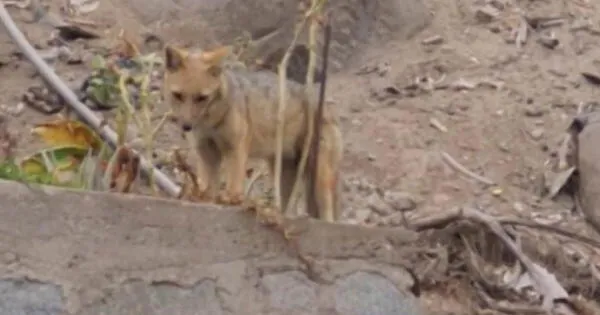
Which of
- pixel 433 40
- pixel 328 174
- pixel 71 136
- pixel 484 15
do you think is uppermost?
pixel 484 15

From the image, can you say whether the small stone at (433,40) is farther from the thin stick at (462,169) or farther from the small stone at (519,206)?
the small stone at (519,206)

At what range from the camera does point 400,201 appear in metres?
7.22

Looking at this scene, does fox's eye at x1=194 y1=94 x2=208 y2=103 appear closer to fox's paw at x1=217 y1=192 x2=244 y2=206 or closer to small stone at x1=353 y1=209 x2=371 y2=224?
fox's paw at x1=217 y1=192 x2=244 y2=206

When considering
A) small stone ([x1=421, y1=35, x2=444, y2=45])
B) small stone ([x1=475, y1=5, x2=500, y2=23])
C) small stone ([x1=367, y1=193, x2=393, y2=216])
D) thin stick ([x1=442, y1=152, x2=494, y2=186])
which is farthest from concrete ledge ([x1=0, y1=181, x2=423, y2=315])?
small stone ([x1=475, y1=5, x2=500, y2=23])

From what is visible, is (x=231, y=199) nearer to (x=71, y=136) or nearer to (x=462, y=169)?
(x=71, y=136)

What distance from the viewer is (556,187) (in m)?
7.55

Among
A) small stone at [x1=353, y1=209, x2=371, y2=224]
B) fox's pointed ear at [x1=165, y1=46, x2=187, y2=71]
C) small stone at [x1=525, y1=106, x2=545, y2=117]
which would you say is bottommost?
small stone at [x1=353, y1=209, x2=371, y2=224]

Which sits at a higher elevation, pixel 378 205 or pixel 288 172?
pixel 288 172

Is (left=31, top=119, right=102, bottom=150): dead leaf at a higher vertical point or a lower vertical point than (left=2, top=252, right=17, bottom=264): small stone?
higher

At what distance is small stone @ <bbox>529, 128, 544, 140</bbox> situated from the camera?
26.3 ft

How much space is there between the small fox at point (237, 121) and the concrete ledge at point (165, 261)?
1.01 metres

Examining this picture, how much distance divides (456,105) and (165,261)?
4.56m

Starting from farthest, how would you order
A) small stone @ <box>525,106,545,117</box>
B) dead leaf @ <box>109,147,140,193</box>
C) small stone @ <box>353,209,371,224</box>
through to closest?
small stone @ <box>525,106,545,117</box> → small stone @ <box>353,209,371,224</box> → dead leaf @ <box>109,147,140,193</box>

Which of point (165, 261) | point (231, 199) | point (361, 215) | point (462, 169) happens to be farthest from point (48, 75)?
point (165, 261)
